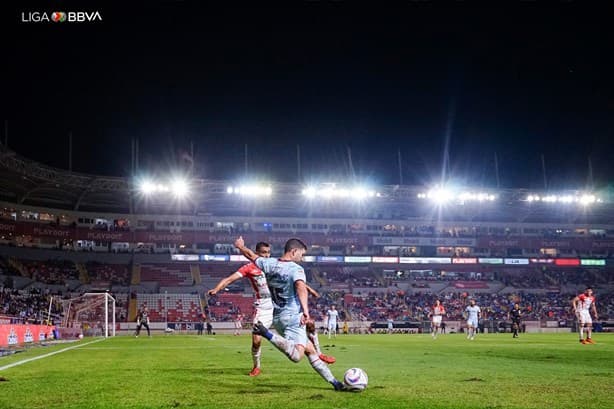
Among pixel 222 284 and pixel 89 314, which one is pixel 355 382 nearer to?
pixel 222 284

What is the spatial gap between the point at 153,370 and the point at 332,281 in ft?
191

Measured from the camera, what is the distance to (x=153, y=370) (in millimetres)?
13484

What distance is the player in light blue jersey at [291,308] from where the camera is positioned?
8.69 metres

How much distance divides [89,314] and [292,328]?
43.4 metres

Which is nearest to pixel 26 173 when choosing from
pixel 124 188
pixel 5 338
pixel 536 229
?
pixel 124 188

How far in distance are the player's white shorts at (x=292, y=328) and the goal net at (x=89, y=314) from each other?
37.5m

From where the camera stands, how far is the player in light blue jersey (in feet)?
28.5

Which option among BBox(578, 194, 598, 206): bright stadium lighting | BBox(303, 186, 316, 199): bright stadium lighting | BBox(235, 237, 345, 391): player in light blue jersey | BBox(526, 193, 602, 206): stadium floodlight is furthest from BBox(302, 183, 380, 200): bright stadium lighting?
BBox(235, 237, 345, 391): player in light blue jersey

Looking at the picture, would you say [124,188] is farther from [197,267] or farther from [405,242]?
[405,242]

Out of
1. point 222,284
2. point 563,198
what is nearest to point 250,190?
point 563,198

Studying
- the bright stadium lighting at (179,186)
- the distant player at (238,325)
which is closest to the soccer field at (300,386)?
the distant player at (238,325)

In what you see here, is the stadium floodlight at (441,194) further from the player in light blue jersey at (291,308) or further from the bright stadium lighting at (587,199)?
the player in light blue jersey at (291,308)

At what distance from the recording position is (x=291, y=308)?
9.18 meters

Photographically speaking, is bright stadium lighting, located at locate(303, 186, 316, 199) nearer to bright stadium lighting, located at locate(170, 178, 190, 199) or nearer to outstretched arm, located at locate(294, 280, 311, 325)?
bright stadium lighting, located at locate(170, 178, 190, 199)
